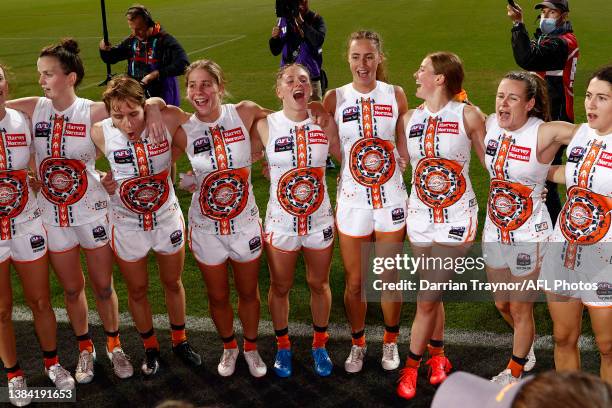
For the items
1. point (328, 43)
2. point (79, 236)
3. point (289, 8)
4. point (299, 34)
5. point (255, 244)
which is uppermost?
point (328, 43)

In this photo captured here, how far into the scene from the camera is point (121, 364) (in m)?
4.98

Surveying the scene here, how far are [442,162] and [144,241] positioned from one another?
1.96 metres

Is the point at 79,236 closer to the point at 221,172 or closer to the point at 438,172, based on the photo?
the point at 221,172

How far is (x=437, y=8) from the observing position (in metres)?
28.6

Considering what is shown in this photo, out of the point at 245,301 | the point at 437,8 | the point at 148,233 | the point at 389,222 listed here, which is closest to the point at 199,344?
the point at 245,301

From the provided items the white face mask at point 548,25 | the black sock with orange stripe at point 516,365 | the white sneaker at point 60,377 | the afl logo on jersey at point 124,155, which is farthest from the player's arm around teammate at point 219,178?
the white face mask at point 548,25

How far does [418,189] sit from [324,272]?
0.85m

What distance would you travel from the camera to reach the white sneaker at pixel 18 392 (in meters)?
4.66

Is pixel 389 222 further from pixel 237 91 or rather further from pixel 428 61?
pixel 237 91

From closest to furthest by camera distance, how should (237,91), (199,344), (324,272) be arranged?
(324,272)
(199,344)
(237,91)

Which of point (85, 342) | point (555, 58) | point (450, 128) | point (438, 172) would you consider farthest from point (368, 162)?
point (555, 58)

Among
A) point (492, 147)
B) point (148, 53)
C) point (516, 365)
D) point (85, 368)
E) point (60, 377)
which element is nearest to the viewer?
point (492, 147)

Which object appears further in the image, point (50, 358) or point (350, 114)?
point (50, 358)

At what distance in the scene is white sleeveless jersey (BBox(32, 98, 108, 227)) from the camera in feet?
15.0
